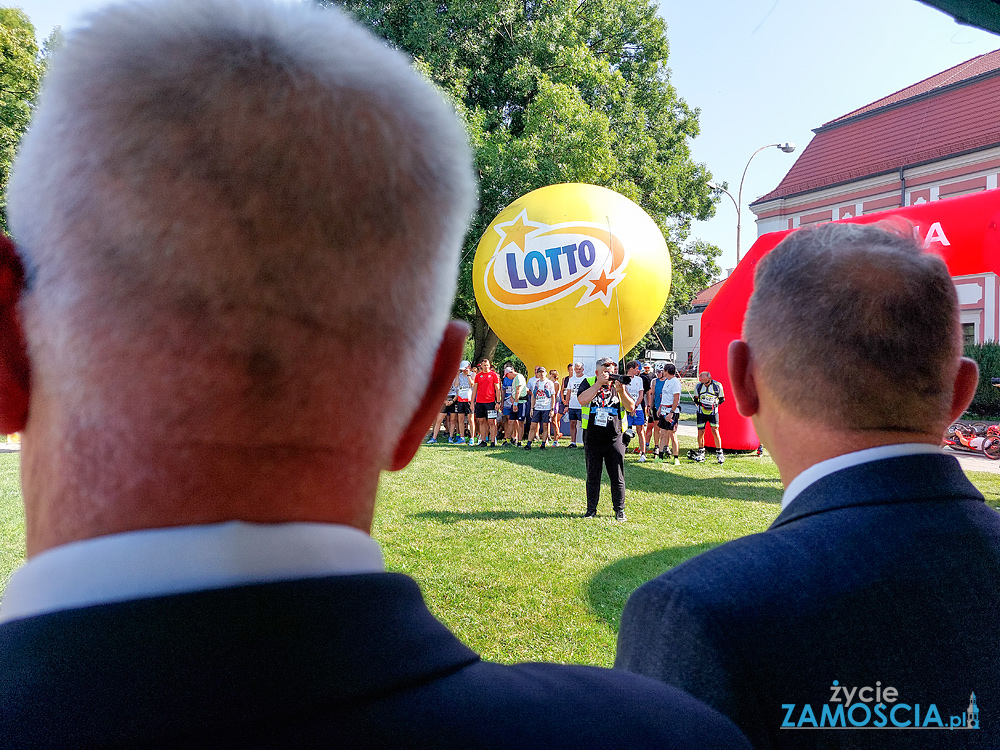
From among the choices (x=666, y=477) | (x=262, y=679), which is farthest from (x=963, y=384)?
(x=666, y=477)

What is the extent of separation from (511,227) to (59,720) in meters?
13.4

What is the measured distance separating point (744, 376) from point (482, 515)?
6288mm

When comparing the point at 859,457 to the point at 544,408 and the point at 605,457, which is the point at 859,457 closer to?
the point at 605,457

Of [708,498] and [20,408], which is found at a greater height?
[20,408]

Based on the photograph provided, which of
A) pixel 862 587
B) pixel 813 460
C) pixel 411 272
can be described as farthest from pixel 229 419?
pixel 813 460

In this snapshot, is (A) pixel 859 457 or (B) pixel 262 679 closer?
(B) pixel 262 679

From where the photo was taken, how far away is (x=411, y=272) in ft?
2.17

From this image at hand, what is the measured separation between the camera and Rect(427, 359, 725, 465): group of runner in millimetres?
11859

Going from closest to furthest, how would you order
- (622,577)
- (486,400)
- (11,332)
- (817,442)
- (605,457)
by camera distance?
(11,332) < (817,442) < (622,577) < (605,457) < (486,400)

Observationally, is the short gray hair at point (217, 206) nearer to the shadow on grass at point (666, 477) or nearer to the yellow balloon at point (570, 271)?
the shadow on grass at point (666, 477)

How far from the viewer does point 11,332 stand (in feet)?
1.96

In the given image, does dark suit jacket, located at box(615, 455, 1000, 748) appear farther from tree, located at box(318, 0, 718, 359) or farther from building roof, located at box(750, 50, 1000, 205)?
building roof, located at box(750, 50, 1000, 205)

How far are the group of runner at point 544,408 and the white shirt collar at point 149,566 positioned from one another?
1121 cm

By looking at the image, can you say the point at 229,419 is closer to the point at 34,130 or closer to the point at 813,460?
the point at 34,130
